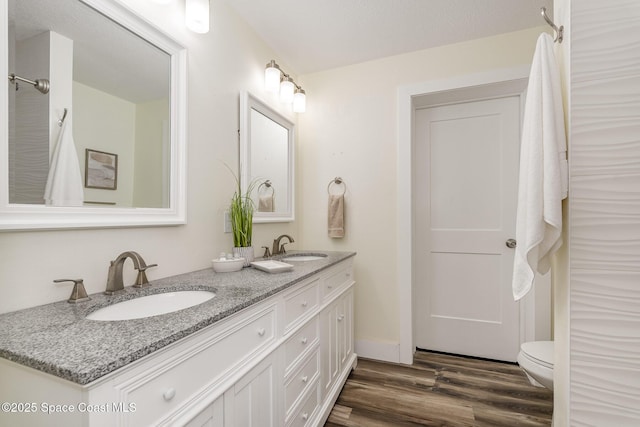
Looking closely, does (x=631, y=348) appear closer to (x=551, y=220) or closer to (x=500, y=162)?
(x=551, y=220)

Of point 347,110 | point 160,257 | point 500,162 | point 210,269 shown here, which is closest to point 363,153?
point 347,110

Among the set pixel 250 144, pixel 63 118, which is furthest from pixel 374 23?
pixel 63 118

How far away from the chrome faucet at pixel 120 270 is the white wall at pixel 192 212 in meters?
0.04

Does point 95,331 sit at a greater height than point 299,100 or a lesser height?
lesser

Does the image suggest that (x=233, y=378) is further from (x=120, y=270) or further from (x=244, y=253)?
(x=244, y=253)

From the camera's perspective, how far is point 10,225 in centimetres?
84

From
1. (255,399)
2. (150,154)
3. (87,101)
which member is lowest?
(255,399)

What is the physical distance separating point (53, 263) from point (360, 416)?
5.46ft

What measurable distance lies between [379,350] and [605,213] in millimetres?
1884

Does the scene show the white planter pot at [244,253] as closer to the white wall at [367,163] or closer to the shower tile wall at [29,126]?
the shower tile wall at [29,126]

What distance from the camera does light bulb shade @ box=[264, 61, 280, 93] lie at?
6.72 ft

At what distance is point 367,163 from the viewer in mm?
2439

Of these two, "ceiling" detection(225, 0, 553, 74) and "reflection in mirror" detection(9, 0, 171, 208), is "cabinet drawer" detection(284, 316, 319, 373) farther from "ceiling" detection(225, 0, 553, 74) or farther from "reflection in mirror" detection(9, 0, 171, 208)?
"ceiling" detection(225, 0, 553, 74)

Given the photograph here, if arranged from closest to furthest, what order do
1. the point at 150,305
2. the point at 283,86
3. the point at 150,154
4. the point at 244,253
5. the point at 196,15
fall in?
the point at 150,305 < the point at 150,154 < the point at 196,15 < the point at 244,253 < the point at 283,86
